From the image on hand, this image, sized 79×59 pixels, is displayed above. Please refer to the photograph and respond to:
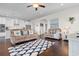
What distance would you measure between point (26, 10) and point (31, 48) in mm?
825

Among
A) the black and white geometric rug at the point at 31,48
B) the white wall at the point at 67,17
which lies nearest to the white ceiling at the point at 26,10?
the white wall at the point at 67,17

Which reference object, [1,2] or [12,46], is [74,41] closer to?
[12,46]

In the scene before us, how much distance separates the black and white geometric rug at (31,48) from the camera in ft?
6.09

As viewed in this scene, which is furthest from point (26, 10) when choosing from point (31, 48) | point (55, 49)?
point (55, 49)

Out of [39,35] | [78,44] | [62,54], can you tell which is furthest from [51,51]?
[78,44]

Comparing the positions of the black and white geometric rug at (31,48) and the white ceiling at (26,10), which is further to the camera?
the black and white geometric rug at (31,48)

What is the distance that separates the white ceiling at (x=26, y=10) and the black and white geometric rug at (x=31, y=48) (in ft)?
1.85

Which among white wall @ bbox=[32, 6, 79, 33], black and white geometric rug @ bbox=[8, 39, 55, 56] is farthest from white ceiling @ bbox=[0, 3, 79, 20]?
black and white geometric rug @ bbox=[8, 39, 55, 56]

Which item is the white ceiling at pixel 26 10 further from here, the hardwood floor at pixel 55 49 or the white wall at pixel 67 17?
the hardwood floor at pixel 55 49

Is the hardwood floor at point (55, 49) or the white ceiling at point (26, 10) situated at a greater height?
the white ceiling at point (26, 10)

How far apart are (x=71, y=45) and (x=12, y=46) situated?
1.23 metres

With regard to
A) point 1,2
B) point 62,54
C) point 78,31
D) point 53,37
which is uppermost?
point 1,2

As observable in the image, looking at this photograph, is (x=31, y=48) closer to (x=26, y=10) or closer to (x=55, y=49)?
(x=55, y=49)

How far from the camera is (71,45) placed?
1903 millimetres
